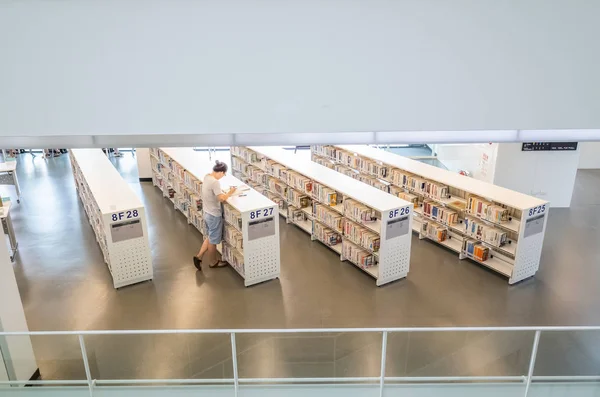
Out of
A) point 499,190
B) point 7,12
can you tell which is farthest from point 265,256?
point 7,12

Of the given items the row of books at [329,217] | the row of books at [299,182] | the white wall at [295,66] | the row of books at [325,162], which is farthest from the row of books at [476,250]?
the white wall at [295,66]

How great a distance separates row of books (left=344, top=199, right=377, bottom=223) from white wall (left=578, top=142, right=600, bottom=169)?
30.9 feet

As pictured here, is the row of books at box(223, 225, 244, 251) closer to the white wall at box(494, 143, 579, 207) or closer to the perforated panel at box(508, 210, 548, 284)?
the perforated panel at box(508, 210, 548, 284)

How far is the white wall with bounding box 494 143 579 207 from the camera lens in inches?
413

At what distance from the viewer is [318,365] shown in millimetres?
4195

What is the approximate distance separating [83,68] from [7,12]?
451 millimetres

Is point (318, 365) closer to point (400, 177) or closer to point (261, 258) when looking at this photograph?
point (261, 258)

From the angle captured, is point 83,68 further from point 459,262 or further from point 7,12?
point 459,262

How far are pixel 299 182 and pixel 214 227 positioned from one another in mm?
2282

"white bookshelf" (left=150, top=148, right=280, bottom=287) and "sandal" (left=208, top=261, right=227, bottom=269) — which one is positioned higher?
"white bookshelf" (left=150, top=148, right=280, bottom=287)

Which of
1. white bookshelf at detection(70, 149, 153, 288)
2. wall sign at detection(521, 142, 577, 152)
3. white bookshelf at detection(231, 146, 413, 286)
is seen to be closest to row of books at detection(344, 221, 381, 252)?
white bookshelf at detection(231, 146, 413, 286)

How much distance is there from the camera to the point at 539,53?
2.46m

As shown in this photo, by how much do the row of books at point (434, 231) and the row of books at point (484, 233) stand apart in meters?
0.58

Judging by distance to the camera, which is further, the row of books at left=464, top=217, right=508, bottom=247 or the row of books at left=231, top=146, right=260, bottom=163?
the row of books at left=231, top=146, right=260, bottom=163
